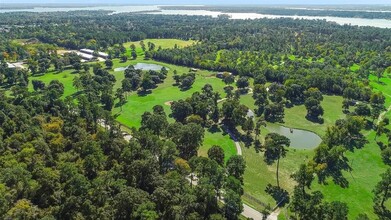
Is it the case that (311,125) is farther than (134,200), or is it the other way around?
(311,125)

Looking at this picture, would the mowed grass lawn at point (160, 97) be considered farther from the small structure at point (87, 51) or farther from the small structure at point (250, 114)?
the small structure at point (87, 51)

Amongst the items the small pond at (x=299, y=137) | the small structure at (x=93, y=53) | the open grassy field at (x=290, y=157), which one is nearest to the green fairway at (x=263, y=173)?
the open grassy field at (x=290, y=157)

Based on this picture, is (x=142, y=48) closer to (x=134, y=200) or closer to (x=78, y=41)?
(x=78, y=41)

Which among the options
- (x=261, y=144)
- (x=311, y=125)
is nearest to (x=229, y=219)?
(x=261, y=144)

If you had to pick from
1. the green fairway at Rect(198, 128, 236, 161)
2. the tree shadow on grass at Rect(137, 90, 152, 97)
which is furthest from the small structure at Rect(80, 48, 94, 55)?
the green fairway at Rect(198, 128, 236, 161)

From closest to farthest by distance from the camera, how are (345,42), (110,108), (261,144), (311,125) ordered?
1. (261,144)
2. (311,125)
3. (110,108)
4. (345,42)

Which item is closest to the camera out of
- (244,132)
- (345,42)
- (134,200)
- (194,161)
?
(134,200)

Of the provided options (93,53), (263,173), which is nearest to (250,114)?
(263,173)

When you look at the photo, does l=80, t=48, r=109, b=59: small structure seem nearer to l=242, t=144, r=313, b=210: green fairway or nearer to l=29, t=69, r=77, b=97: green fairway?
l=29, t=69, r=77, b=97: green fairway
